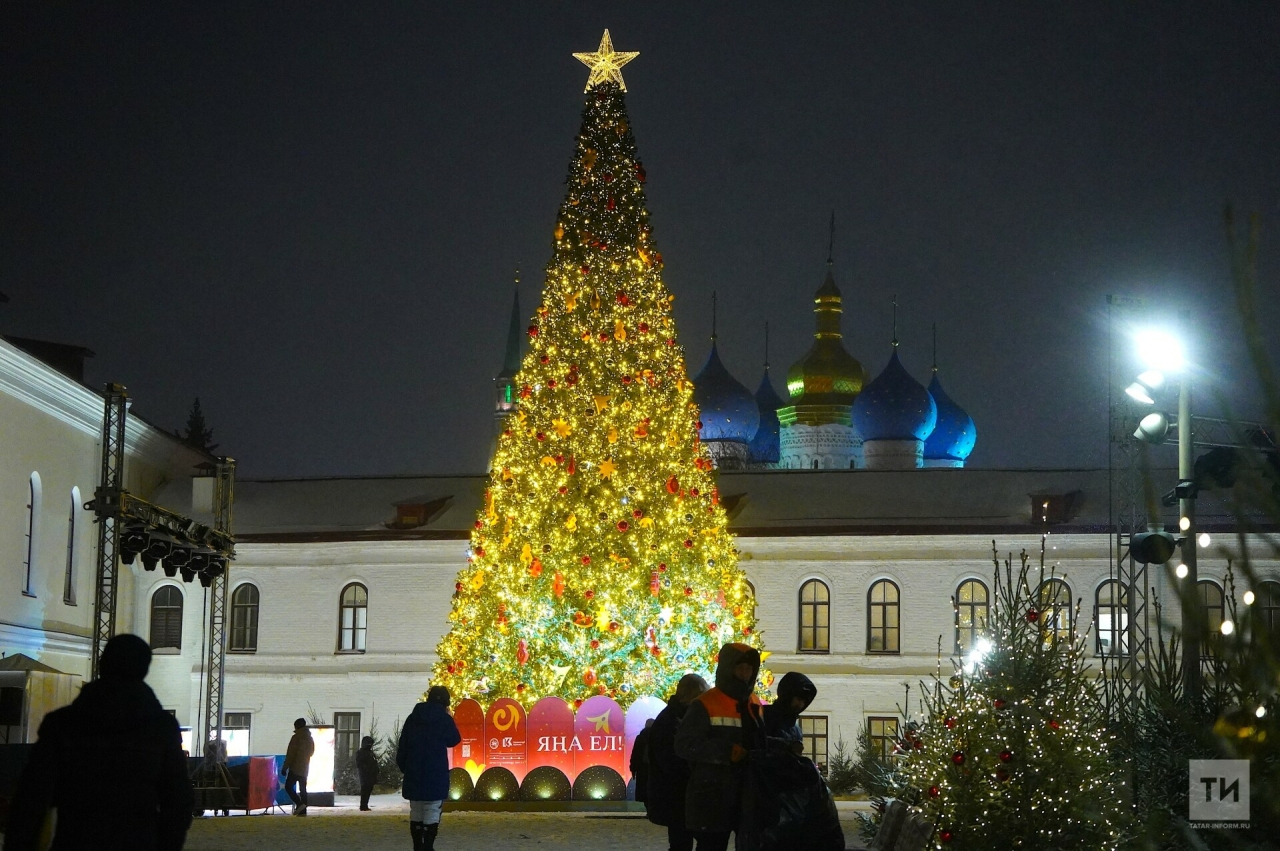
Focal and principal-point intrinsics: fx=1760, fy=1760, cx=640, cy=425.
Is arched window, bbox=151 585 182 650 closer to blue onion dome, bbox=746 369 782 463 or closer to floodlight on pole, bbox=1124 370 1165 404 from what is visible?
floodlight on pole, bbox=1124 370 1165 404

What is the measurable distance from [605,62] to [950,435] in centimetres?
4415

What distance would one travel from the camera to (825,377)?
7300 cm

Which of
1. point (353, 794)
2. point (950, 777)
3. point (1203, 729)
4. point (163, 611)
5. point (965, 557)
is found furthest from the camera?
point (163, 611)

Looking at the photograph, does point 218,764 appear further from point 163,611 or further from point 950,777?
point 163,611

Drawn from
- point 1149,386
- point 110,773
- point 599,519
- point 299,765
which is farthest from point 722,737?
point 299,765

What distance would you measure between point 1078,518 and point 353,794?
17502 millimetres

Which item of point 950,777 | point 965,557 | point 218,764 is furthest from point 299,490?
point 950,777

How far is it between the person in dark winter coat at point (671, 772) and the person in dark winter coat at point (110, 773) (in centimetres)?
506

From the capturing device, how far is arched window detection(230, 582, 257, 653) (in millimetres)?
43469

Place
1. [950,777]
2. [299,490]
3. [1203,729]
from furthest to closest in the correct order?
[299,490], [950,777], [1203,729]

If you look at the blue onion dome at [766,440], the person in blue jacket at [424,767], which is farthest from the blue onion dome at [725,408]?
the person in blue jacket at [424,767]

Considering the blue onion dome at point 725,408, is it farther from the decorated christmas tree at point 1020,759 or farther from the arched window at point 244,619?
the decorated christmas tree at point 1020,759

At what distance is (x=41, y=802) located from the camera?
689 centimetres

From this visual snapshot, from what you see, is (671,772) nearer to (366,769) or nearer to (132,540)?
(132,540)
